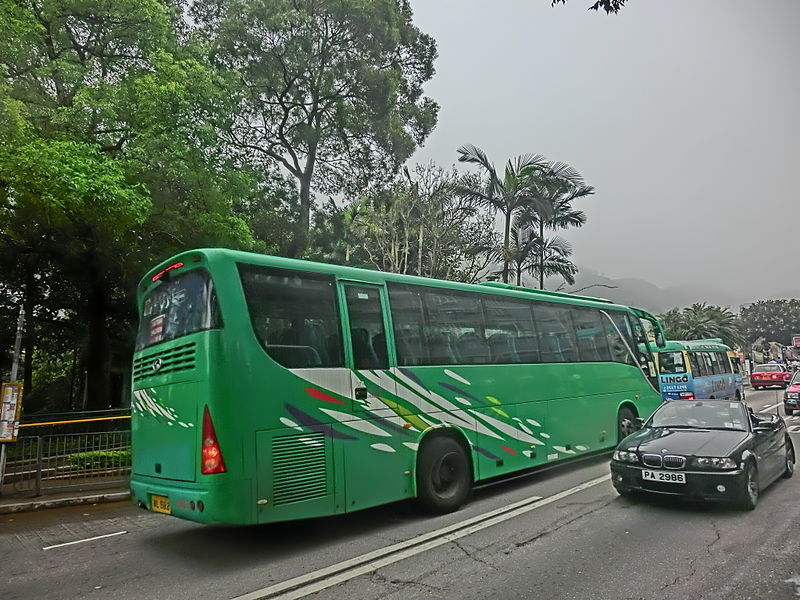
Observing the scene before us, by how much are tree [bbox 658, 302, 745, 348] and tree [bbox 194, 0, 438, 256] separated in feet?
155

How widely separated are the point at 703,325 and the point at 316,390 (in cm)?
6647

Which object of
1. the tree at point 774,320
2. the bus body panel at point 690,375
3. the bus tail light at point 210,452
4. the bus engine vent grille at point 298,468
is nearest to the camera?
the bus tail light at point 210,452

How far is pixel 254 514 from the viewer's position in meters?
5.46

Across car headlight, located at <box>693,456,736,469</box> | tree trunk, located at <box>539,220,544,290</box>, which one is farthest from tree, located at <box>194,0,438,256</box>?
car headlight, located at <box>693,456,736,469</box>

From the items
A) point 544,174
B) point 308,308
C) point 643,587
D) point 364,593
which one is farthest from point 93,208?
point 544,174

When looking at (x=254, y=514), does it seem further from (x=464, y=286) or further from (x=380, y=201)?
(x=380, y=201)

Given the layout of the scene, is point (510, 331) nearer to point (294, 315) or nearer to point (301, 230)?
point (294, 315)

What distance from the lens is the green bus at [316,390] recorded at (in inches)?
220

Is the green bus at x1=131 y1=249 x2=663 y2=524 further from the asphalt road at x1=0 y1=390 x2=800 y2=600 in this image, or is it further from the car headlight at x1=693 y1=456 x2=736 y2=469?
the car headlight at x1=693 y1=456 x2=736 y2=469

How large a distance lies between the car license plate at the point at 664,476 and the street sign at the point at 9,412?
9.61 m

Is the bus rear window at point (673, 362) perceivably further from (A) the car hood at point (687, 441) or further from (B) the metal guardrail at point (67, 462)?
(B) the metal guardrail at point (67, 462)

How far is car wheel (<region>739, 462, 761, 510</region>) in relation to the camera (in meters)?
6.74

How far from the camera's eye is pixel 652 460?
7113 mm

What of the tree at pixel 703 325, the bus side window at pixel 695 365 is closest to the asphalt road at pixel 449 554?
the bus side window at pixel 695 365
